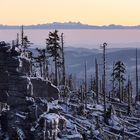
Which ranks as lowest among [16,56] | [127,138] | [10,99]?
[127,138]

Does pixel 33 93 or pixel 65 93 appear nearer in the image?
pixel 33 93

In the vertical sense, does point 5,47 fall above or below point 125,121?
above

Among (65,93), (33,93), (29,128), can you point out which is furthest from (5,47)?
(65,93)

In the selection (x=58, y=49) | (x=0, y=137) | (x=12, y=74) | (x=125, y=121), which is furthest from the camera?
(x=58, y=49)

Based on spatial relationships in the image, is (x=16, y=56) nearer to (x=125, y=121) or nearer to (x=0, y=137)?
(x=0, y=137)

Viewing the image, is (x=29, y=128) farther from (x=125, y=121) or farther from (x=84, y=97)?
(x=84, y=97)

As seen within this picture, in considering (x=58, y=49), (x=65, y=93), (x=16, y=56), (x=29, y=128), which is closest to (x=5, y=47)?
(x=16, y=56)

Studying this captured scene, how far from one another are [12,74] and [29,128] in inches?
294

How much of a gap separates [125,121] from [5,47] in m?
20.4

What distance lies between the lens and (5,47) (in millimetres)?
66750

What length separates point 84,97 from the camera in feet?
277

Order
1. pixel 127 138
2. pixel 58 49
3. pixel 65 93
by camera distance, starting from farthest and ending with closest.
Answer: pixel 58 49
pixel 65 93
pixel 127 138

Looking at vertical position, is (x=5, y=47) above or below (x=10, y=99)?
above

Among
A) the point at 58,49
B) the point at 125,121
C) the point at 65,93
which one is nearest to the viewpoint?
the point at 125,121
